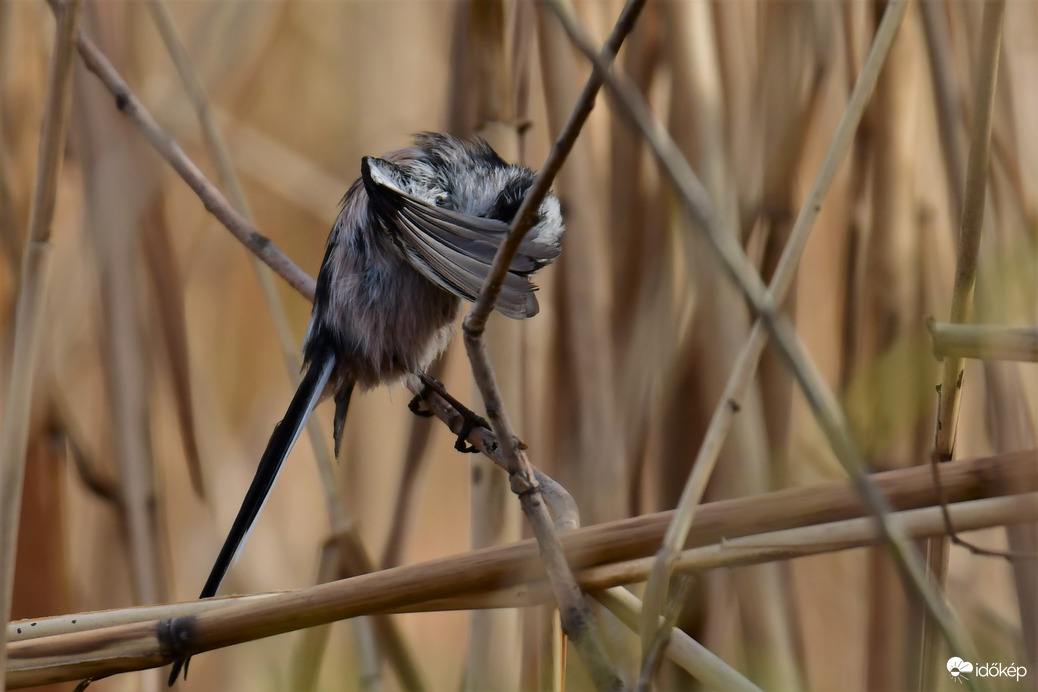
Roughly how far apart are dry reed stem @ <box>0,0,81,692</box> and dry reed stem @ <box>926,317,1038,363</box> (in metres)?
0.68

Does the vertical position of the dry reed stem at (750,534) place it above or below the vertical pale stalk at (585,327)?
below

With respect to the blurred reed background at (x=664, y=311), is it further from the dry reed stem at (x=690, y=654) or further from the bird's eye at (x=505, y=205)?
the dry reed stem at (x=690, y=654)

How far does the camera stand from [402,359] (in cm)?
116

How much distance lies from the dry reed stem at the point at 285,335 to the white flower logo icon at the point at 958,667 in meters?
0.63

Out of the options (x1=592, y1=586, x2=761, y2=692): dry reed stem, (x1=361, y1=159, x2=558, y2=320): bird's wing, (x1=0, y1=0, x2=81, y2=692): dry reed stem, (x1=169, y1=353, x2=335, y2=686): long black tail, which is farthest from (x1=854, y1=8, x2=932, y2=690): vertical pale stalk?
(x1=0, y1=0, x2=81, y2=692): dry reed stem

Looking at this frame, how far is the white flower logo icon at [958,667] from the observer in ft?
1.89

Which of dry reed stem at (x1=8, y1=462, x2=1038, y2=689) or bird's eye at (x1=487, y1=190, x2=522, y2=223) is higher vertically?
bird's eye at (x1=487, y1=190, x2=522, y2=223)

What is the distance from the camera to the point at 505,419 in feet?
2.01

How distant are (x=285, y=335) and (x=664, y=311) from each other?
51 cm

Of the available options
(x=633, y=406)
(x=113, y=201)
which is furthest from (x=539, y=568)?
(x=113, y=201)

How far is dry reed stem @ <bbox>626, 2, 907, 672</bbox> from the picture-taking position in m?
0.54

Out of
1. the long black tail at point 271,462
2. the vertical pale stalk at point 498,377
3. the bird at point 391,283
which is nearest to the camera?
the long black tail at point 271,462

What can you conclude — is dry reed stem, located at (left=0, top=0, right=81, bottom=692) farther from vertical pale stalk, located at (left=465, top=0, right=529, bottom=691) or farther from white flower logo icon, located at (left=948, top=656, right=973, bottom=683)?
white flower logo icon, located at (left=948, top=656, right=973, bottom=683)

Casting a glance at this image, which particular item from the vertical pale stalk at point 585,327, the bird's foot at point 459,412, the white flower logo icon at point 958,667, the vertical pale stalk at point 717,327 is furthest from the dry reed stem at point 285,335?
the white flower logo icon at point 958,667
